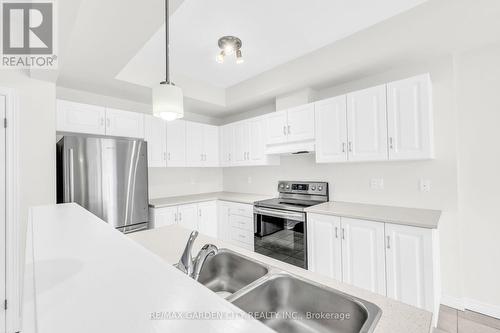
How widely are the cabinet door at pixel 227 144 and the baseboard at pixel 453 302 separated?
3000 millimetres

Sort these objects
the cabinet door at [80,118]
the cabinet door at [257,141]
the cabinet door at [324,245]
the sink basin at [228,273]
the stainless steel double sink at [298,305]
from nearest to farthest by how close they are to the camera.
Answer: the stainless steel double sink at [298,305]
the sink basin at [228,273]
the cabinet door at [324,245]
the cabinet door at [80,118]
the cabinet door at [257,141]

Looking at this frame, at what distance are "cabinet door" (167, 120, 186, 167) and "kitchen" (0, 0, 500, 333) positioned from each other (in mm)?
46

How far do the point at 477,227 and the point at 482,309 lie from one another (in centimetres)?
72

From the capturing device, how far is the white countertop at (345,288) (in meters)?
0.70

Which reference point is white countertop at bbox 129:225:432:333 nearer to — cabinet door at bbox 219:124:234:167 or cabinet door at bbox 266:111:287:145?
cabinet door at bbox 266:111:287:145

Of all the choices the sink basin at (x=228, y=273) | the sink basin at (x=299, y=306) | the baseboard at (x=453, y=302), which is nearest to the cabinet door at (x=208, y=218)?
the sink basin at (x=228, y=273)

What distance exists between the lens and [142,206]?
265 cm

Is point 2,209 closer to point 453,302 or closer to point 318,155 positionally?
point 318,155

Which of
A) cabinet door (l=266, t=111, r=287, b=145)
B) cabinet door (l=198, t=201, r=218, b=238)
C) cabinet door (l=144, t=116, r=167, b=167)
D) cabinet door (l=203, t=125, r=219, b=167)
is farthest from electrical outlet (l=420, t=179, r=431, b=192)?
cabinet door (l=144, t=116, r=167, b=167)

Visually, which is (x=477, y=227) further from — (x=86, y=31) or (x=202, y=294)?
(x=86, y=31)

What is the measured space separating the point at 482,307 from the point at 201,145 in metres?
3.70

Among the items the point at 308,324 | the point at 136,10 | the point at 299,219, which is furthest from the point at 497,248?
the point at 136,10

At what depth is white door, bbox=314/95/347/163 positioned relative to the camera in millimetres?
2436

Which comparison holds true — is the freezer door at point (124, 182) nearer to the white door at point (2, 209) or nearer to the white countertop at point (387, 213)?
the white door at point (2, 209)
